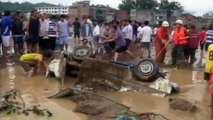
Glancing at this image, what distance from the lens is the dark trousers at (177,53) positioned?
14102 mm

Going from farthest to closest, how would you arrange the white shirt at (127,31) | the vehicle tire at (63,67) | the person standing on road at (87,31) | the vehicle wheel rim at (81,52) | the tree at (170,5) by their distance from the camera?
the tree at (170,5), the person standing on road at (87,31), the white shirt at (127,31), the vehicle wheel rim at (81,52), the vehicle tire at (63,67)

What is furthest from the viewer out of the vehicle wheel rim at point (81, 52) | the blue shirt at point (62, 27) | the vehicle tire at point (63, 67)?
the blue shirt at point (62, 27)

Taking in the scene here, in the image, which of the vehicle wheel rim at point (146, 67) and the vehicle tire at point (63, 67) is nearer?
the vehicle wheel rim at point (146, 67)

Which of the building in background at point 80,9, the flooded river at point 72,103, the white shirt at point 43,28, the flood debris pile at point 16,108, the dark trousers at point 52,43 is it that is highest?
the building in background at point 80,9

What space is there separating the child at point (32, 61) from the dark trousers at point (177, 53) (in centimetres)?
482

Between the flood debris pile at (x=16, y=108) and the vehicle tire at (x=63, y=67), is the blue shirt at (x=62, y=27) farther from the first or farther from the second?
the flood debris pile at (x=16, y=108)

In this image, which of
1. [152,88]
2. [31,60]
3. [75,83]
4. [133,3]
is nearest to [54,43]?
[31,60]

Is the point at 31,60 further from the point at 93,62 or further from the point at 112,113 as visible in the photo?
the point at 112,113

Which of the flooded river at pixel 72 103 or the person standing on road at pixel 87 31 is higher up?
the person standing on road at pixel 87 31

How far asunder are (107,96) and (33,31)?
18.9 feet

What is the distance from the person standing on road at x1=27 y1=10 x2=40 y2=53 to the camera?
14.1 m

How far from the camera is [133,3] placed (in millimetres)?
87000

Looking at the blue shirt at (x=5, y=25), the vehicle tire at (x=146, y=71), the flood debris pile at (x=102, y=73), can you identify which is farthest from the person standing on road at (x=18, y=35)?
the vehicle tire at (x=146, y=71)

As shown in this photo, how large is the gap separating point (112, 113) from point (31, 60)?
454 centimetres
